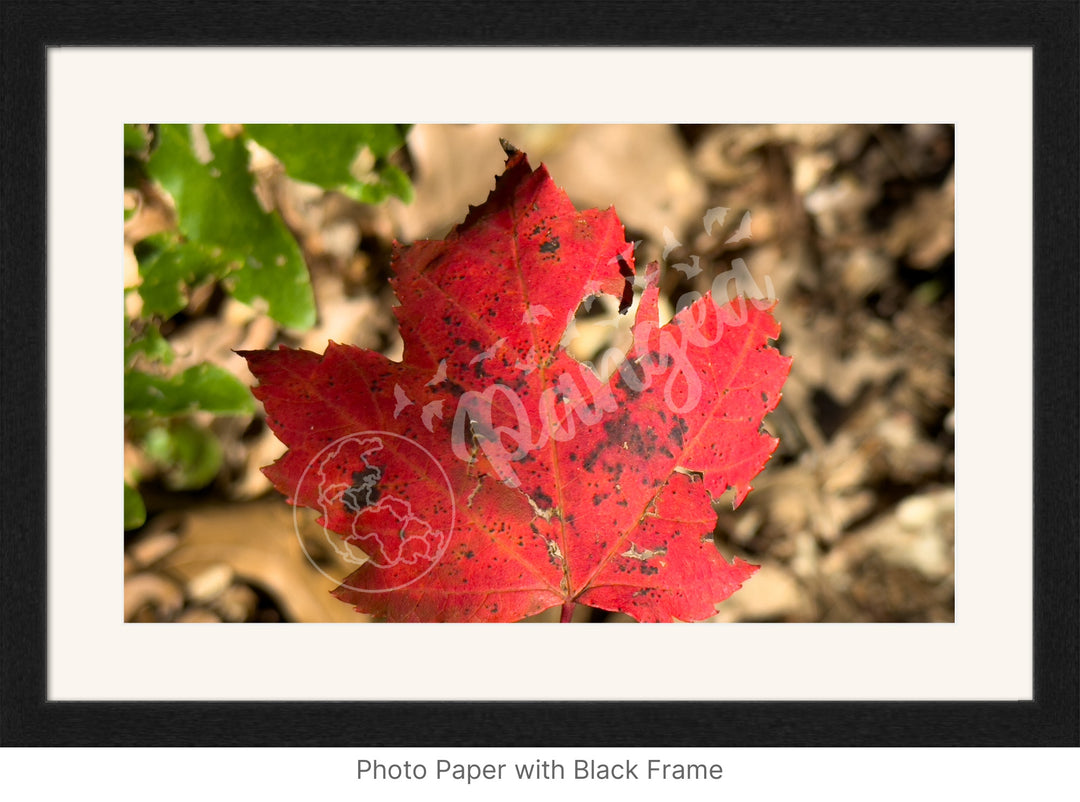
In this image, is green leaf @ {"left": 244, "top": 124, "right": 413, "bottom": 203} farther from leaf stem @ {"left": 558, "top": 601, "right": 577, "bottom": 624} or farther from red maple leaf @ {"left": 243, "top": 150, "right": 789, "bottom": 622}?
leaf stem @ {"left": 558, "top": 601, "right": 577, "bottom": 624}

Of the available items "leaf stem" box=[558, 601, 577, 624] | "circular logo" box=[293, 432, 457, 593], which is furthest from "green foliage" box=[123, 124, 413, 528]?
"leaf stem" box=[558, 601, 577, 624]

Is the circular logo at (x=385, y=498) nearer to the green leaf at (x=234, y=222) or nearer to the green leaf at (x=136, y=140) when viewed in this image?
the green leaf at (x=234, y=222)

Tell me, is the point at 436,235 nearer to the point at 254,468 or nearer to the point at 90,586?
the point at 254,468

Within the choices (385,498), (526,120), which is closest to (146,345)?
(385,498)

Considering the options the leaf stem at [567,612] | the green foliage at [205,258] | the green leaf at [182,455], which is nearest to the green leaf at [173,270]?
the green foliage at [205,258]

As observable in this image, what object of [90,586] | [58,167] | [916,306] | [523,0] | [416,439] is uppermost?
[523,0]

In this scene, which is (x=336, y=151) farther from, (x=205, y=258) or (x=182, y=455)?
(x=182, y=455)

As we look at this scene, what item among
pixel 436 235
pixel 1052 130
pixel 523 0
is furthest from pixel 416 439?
pixel 1052 130

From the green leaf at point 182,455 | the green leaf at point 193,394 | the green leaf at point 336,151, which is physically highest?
the green leaf at point 336,151
